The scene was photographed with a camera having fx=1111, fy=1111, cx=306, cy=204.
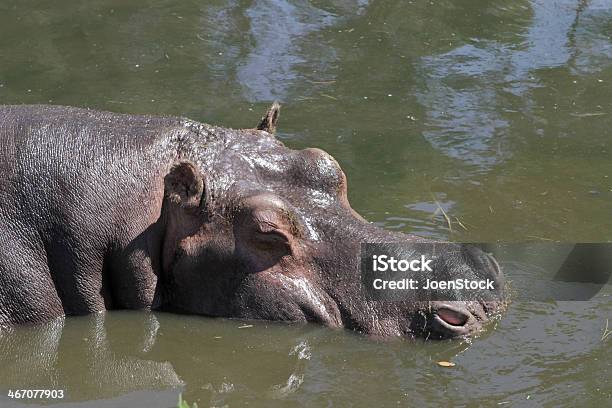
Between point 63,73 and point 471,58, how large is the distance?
3.77m

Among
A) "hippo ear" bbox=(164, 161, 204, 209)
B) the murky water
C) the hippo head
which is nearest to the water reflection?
the murky water

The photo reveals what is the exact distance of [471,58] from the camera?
34.4 feet

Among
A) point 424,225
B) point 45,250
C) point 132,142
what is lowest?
point 424,225

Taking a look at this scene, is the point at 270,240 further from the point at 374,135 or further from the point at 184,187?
the point at 374,135

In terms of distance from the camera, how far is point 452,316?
5.67m

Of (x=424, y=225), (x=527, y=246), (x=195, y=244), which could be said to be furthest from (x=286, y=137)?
(x=195, y=244)

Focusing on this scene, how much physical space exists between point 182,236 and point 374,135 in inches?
129

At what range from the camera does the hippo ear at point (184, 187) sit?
5.82 metres

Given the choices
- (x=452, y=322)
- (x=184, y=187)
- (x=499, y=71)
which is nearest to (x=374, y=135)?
(x=499, y=71)

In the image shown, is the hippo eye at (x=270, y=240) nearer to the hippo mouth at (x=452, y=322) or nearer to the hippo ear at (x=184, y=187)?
the hippo ear at (x=184, y=187)

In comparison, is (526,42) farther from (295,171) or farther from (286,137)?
(295,171)

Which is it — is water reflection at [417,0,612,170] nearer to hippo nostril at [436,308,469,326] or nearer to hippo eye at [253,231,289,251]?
hippo nostril at [436,308,469,326]

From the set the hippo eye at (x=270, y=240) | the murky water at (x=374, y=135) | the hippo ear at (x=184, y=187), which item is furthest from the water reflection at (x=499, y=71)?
the hippo ear at (x=184, y=187)

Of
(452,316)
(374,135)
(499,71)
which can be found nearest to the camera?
(452,316)
